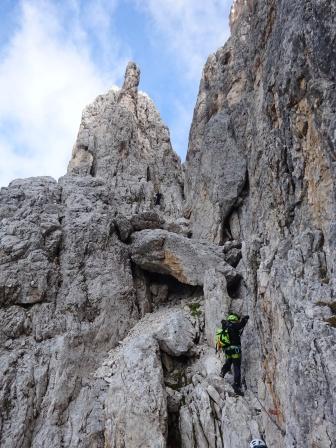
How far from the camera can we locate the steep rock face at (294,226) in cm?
1106

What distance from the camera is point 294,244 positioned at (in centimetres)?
1410

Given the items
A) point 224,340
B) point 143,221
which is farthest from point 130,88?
point 224,340

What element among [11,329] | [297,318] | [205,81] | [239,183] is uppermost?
[205,81]

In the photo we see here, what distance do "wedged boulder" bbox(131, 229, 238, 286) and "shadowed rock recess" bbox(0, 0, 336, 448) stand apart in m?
0.09

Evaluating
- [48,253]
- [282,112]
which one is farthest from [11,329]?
[282,112]

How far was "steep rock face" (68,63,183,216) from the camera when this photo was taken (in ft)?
132

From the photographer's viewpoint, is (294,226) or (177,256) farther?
(177,256)

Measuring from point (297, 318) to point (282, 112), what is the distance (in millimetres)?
8515

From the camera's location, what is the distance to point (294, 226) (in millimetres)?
15023

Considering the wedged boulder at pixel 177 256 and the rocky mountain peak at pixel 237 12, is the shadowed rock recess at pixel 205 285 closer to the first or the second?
the wedged boulder at pixel 177 256

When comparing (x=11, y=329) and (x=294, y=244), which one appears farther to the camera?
(x=11, y=329)

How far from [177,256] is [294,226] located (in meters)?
11.1

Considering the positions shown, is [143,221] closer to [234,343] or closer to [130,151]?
[234,343]

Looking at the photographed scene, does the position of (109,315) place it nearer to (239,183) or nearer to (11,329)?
(11,329)
